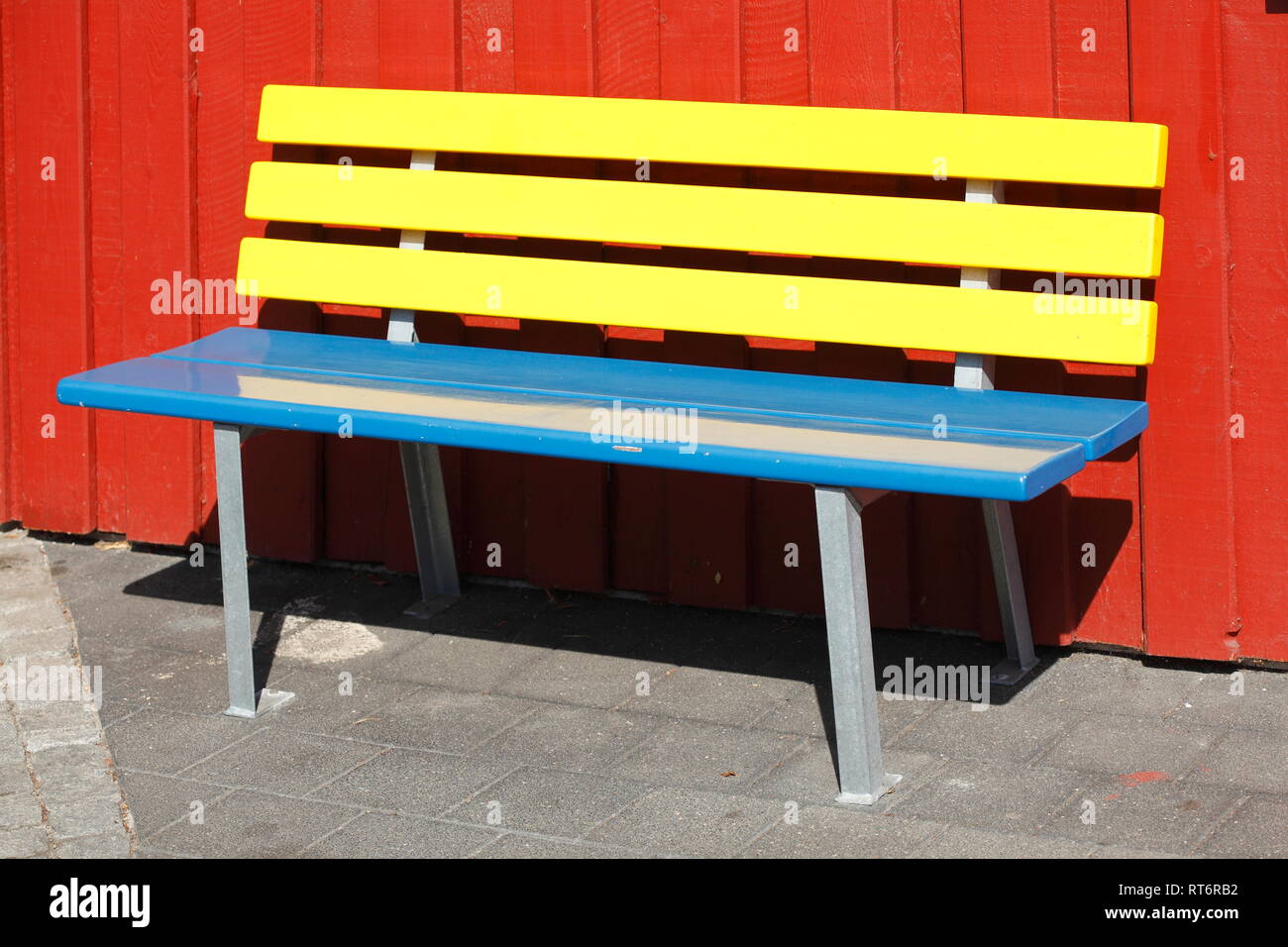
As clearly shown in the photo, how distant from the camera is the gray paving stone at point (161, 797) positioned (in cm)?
362

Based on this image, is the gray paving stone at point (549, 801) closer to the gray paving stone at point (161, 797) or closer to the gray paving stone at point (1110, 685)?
the gray paving stone at point (161, 797)

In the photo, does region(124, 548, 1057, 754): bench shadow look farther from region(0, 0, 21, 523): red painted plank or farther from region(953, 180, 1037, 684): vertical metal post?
region(0, 0, 21, 523): red painted plank

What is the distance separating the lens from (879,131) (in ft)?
13.7

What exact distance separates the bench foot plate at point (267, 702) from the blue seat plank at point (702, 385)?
2.69ft

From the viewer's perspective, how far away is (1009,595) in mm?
4207

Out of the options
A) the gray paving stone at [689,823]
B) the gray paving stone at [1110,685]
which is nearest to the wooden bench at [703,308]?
the gray paving stone at [1110,685]

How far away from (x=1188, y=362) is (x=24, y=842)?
9.37 ft

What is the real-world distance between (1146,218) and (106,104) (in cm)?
323

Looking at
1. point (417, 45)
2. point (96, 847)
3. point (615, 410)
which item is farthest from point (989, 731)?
point (417, 45)

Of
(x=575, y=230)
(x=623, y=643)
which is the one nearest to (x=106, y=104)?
(x=575, y=230)
